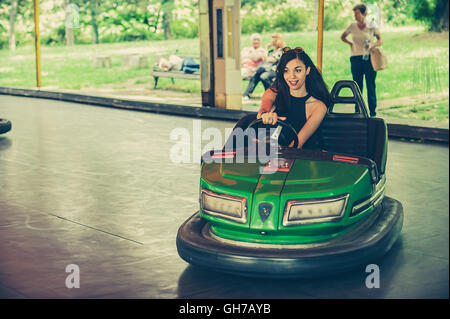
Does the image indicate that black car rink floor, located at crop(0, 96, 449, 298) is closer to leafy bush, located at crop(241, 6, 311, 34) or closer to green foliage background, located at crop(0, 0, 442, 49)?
green foliage background, located at crop(0, 0, 442, 49)

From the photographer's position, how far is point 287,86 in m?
4.91

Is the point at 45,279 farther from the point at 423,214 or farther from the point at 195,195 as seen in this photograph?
the point at 423,214

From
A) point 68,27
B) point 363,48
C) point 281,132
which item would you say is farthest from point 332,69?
point 68,27

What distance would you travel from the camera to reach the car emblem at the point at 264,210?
4027 mm

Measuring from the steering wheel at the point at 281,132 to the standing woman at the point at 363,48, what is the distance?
6627 mm

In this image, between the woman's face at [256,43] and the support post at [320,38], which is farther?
the woman's face at [256,43]

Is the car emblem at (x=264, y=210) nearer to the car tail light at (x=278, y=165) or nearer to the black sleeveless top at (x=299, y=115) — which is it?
the car tail light at (x=278, y=165)

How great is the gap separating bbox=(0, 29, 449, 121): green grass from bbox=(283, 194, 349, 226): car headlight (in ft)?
24.7

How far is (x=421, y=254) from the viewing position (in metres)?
4.62

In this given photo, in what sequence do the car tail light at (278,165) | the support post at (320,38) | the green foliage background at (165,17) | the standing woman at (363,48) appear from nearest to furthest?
the car tail light at (278,165) < the standing woman at (363,48) < the support post at (320,38) < the green foliage background at (165,17)

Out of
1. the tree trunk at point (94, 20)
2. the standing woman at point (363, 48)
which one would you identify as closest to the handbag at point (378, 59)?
the standing woman at point (363, 48)

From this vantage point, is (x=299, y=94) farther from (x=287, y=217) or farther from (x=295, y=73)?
(x=287, y=217)

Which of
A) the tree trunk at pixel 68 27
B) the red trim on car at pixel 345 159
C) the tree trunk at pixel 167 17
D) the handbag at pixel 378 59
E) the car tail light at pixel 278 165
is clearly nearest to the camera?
the car tail light at pixel 278 165

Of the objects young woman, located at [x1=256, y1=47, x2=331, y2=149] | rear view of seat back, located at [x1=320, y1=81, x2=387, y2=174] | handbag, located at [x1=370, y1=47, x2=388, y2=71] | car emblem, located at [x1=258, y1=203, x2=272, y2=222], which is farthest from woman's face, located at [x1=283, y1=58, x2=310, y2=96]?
handbag, located at [x1=370, y1=47, x2=388, y2=71]
